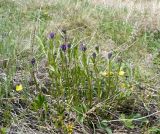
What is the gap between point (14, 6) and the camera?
4.36 meters

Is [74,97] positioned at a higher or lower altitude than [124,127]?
higher

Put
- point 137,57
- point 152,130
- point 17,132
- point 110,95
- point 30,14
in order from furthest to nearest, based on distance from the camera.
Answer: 1. point 30,14
2. point 137,57
3. point 110,95
4. point 152,130
5. point 17,132

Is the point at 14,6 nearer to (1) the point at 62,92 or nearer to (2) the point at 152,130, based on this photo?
(1) the point at 62,92

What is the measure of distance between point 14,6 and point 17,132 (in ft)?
9.12

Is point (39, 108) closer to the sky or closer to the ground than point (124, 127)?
closer to the sky

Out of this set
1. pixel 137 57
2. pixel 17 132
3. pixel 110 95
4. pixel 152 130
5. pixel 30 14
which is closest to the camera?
pixel 17 132

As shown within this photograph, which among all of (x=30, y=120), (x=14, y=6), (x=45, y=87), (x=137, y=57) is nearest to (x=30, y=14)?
(x=14, y=6)

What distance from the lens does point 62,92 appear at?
2.05m

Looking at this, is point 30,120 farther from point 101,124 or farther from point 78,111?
point 101,124

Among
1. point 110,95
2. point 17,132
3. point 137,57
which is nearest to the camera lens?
point 17,132

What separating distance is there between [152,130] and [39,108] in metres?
0.60

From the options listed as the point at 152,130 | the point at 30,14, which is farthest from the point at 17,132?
the point at 30,14

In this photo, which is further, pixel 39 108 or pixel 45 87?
pixel 45 87

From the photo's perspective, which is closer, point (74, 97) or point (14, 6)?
point (74, 97)
